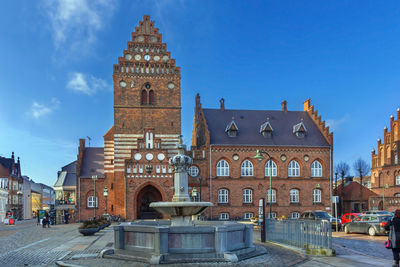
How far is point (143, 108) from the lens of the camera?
4859 cm

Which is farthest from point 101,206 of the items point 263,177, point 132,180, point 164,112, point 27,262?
point 27,262

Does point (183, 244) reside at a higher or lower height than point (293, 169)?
lower

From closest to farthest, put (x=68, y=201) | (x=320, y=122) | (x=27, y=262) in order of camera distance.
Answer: (x=27, y=262) → (x=320, y=122) → (x=68, y=201)

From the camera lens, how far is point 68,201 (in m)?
73.2

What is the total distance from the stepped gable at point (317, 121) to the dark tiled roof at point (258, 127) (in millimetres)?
443

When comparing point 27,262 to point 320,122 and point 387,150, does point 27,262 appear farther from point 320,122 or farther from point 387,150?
point 387,150

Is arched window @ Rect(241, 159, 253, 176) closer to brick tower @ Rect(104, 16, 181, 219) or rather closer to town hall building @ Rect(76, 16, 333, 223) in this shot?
town hall building @ Rect(76, 16, 333, 223)

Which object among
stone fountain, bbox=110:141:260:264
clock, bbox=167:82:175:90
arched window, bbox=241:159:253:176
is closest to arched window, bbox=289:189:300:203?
arched window, bbox=241:159:253:176

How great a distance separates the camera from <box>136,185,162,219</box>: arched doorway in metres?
47.6

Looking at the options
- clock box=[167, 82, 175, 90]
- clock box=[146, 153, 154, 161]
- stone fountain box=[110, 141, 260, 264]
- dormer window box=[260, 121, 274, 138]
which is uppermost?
clock box=[167, 82, 175, 90]

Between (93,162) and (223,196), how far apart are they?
18897 millimetres

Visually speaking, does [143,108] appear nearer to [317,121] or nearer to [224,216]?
[224,216]

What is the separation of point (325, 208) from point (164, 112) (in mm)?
23739

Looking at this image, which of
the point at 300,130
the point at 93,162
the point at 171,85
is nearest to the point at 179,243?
the point at 171,85
